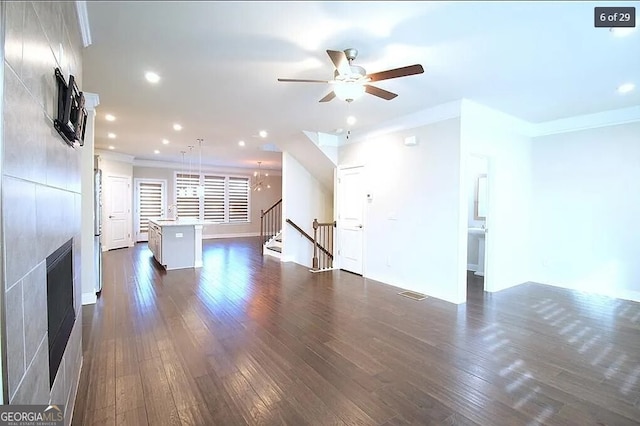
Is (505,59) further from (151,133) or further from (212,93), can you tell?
(151,133)

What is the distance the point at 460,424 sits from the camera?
A: 1891 millimetres

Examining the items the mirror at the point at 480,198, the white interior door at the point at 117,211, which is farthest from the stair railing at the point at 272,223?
the mirror at the point at 480,198

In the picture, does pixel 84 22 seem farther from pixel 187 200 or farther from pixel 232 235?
pixel 232 235

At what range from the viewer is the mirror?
5.99 meters

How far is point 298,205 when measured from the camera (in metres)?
7.48

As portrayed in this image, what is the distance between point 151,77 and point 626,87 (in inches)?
220

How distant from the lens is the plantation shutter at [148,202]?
32.9 feet

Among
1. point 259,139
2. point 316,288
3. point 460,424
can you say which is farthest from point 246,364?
point 259,139

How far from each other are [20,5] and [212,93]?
3.02m

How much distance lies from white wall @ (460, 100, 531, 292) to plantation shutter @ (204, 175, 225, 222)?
9.46 m

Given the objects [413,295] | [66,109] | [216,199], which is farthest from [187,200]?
[66,109]

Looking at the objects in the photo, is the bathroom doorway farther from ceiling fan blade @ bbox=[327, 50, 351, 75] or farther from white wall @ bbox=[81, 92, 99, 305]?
white wall @ bbox=[81, 92, 99, 305]

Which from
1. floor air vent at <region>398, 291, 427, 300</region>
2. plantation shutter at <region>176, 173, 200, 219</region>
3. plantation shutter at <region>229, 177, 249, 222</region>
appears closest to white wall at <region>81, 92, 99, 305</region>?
floor air vent at <region>398, 291, 427, 300</region>

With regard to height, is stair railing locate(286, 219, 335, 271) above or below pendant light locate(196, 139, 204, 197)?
below
